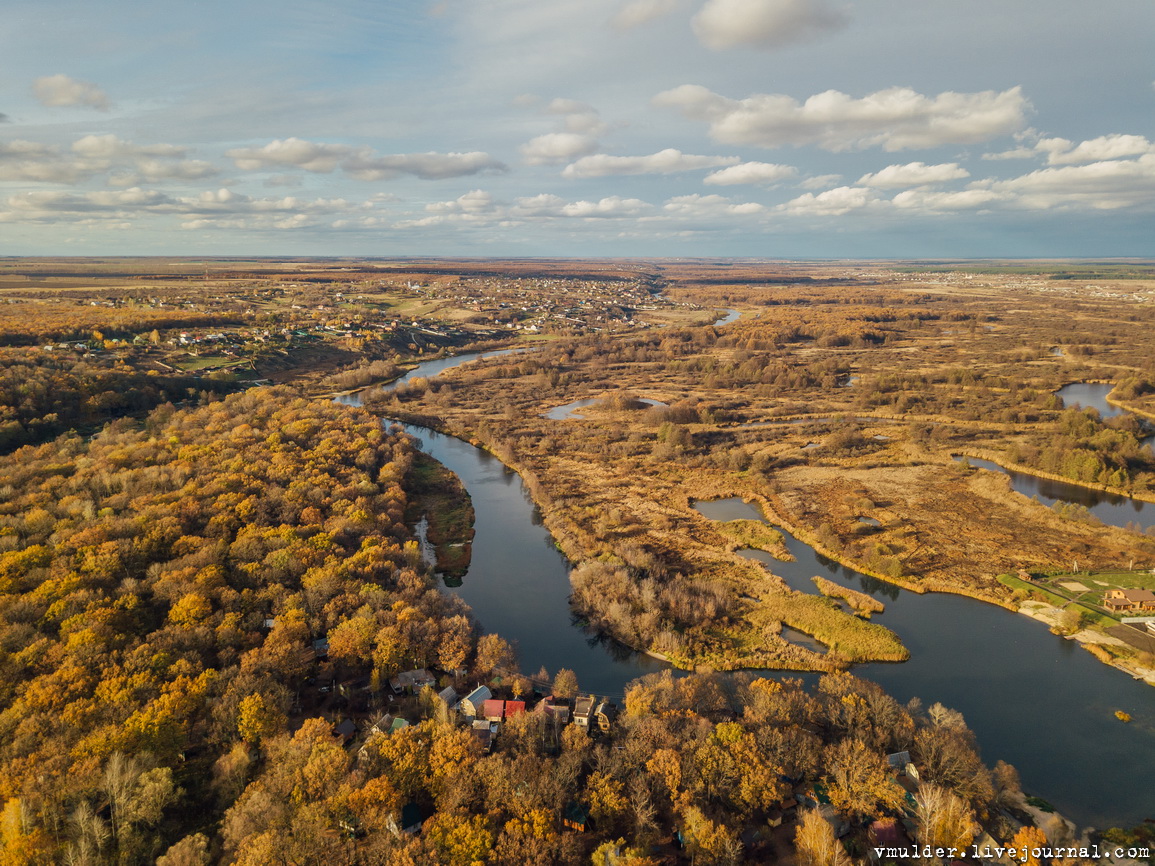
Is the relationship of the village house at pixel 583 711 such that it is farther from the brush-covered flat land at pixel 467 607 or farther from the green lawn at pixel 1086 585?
the green lawn at pixel 1086 585

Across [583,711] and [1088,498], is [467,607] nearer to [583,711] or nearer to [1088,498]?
[583,711]

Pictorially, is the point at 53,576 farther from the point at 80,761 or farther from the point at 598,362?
the point at 598,362

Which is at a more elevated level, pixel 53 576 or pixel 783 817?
pixel 53 576

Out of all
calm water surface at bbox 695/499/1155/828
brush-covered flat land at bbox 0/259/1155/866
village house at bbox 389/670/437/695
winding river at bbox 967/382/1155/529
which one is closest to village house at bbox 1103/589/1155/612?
brush-covered flat land at bbox 0/259/1155/866

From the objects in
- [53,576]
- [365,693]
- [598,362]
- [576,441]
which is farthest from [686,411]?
[53,576]

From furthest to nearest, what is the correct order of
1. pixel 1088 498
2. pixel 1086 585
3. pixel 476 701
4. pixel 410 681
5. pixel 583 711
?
pixel 1088 498 → pixel 1086 585 → pixel 410 681 → pixel 476 701 → pixel 583 711

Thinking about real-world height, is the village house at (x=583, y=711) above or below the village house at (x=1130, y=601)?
below

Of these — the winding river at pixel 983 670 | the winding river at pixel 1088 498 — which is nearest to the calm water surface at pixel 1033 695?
the winding river at pixel 983 670

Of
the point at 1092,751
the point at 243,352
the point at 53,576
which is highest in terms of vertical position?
the point at 243,352

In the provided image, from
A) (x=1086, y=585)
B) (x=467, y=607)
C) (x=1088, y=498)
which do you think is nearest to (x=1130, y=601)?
(x=1086, y=585)
